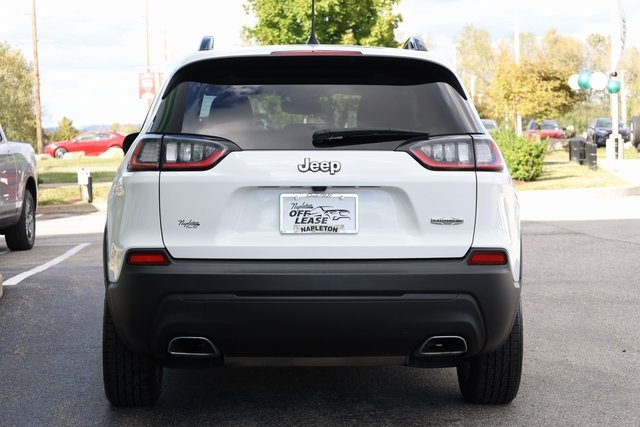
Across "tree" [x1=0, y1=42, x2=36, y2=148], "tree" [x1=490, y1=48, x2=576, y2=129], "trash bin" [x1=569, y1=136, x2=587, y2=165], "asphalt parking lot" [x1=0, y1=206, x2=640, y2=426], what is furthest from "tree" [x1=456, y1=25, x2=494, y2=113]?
"asphalt parking lot" [x1=0, y1=206, x2=640, y2=426]

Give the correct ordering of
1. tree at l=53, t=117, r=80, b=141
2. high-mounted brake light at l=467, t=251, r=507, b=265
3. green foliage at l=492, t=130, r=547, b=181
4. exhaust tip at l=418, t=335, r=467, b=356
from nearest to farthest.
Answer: high-mounted brake light at l=467, t=251, r=507, b=265, exhaust tip at l=418, t=335, r=467, b=356, green foliage at l=492, t=130, r=547, b=181, tree at l=53, t=117, r=80, b=141

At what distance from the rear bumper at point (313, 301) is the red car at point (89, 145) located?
51.6 m

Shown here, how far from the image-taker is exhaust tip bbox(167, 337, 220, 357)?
15.2ft

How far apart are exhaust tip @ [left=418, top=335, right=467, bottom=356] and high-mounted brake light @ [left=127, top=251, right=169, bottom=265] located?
1.20 meters

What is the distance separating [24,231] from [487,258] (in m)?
10.1

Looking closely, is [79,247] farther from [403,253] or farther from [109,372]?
[403,253]

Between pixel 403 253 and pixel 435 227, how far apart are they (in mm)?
193

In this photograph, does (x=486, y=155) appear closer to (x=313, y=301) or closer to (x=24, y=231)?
(x=313, y=301)

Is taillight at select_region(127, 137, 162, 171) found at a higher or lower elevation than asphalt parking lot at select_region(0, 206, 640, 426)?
higher

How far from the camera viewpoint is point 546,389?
571 cm

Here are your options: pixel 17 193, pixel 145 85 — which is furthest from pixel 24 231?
pixel 145 85

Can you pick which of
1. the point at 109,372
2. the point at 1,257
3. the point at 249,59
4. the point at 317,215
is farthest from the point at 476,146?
the point at 1,257

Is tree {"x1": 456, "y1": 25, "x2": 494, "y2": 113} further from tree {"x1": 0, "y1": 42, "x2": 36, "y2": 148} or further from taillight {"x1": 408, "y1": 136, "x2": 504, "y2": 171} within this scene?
taillight {"x1": 408, "y1": 136, "x2": 504, "y2": 171}

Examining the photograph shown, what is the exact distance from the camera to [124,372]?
5.18 metres
